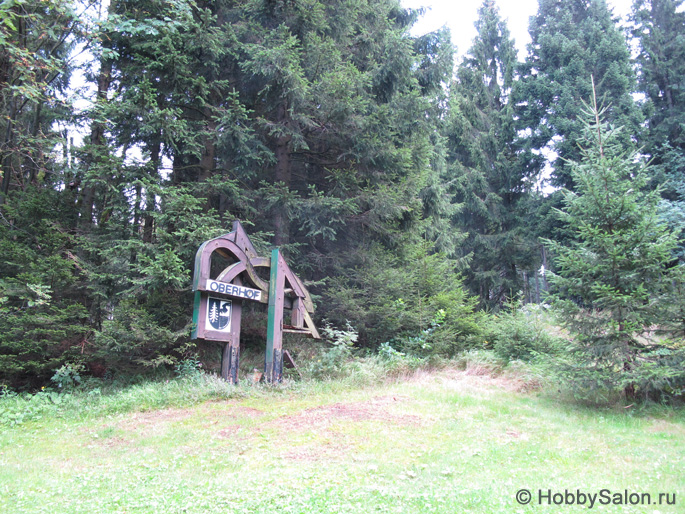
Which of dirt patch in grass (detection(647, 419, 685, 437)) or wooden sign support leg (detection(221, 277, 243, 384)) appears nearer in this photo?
dirt patch in grass (detection(647, 419, 685, 437))

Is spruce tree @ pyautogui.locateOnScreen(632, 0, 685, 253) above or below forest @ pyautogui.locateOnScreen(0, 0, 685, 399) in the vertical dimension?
Result: above

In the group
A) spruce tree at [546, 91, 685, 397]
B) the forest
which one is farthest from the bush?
spruce tree at [546, 91, 685, 397]

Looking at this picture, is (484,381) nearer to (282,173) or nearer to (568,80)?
(282,173)

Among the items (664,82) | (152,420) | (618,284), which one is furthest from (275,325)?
(664,82)

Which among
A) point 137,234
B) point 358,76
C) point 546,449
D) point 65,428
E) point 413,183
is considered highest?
point 358,76

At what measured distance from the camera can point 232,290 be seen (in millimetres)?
7699

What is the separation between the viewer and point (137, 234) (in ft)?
28.7

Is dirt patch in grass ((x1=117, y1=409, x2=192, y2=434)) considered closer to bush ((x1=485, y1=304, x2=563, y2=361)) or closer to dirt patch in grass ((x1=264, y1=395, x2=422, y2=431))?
dirt patch in grass ((x1=264, y1=395, x2=422, y2=431))

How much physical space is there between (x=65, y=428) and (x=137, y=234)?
4006mm

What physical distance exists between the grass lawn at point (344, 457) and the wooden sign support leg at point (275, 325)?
3.46 feet

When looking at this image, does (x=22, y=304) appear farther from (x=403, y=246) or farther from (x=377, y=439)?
(x=403, y=246)

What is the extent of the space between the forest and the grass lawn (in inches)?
62.6

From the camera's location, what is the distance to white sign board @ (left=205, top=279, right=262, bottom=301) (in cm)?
729

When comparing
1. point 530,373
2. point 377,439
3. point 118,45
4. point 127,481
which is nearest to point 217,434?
point 127,481
